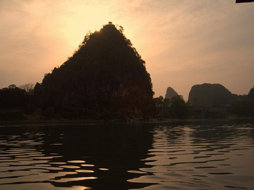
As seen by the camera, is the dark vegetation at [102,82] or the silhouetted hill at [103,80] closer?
the dark vegetation at [102,82]

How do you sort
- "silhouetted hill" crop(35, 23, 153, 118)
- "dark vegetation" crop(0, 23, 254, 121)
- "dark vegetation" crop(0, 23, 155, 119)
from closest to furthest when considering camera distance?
"dark vegetation" crop(0, 23, 254, 121), "dark vegetation" crop(0, 23, 155, 119), "silhouetted hill" crop(35, 23, 153, 118)

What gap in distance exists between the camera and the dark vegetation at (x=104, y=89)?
103 m

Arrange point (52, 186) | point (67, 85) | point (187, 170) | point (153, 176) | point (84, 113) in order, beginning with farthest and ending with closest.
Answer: point (67, 85)
point (84, 113)
point (187, 170)
point (153, 176)
point (52, 186)

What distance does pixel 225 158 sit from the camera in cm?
1307

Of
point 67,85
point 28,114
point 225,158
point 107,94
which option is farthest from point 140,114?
point 225,158

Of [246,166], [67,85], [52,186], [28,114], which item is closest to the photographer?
[52,186]

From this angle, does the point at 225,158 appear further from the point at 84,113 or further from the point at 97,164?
the point at 84,113

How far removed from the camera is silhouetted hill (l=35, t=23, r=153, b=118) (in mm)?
115000

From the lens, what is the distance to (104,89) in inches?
5187

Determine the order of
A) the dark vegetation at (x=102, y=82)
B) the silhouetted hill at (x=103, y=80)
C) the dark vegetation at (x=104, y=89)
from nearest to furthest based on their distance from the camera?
the dark vegetation at (x=104, y=89), the dark vegetation at (x=102, y=82), the silhouetted hill at (x=103, y=80)

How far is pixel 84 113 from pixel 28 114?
2029 cm

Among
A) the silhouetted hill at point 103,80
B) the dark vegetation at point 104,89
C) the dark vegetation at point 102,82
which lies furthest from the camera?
the silhouetted hill at point 103,80

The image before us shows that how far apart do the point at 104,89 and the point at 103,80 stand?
185 inches

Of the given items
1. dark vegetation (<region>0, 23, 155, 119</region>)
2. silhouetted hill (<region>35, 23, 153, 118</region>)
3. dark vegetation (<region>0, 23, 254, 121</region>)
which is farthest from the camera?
silhouetted hill (<region>35, 23, 153, 118</region>)
